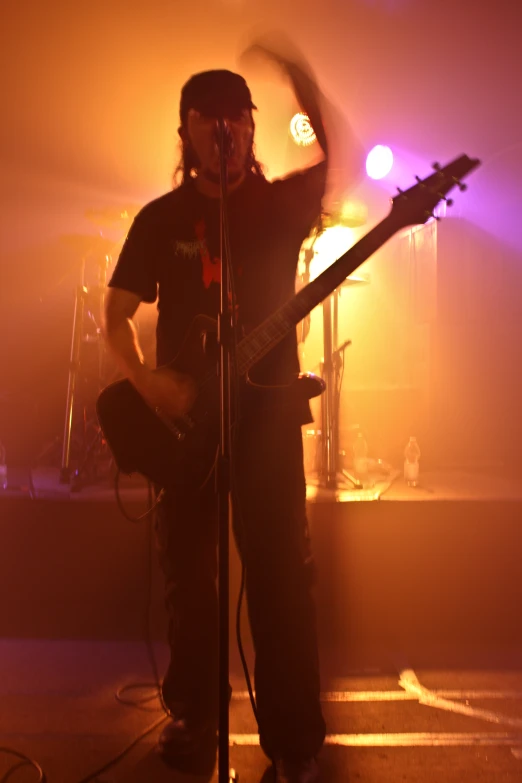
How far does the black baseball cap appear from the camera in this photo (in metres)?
1.75

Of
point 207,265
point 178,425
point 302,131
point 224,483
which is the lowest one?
point 224,483

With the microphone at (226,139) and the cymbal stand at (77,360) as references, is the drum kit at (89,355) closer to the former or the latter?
the cymbal stand at (77,360)

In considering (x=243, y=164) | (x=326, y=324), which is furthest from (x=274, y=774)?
(x=326, y=324)

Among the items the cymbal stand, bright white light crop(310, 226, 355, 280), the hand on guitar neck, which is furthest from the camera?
bright white light crop(310, 226, 355, 280)

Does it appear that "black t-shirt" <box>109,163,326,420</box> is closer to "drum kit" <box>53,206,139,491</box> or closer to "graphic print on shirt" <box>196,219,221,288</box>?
"graphic print on shirt" <box>196,219,221,288</box>

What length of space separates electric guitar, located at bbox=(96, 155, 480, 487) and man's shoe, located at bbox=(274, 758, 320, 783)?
85 cm

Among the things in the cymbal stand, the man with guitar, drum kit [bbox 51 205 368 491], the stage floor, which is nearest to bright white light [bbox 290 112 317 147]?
the man with guitar

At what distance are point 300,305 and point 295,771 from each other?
1339mm

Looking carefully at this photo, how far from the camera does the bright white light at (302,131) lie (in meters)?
1.99

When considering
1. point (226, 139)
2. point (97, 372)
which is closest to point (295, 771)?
point (226, 139)

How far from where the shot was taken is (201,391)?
1.73 m

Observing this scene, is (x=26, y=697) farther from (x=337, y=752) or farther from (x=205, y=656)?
(x=337, y=752)

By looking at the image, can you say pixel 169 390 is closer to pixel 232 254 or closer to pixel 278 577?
pixel 232 254

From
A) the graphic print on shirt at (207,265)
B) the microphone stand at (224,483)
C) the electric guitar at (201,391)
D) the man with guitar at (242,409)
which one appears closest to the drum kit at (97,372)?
the man with guitar at (242,409)
